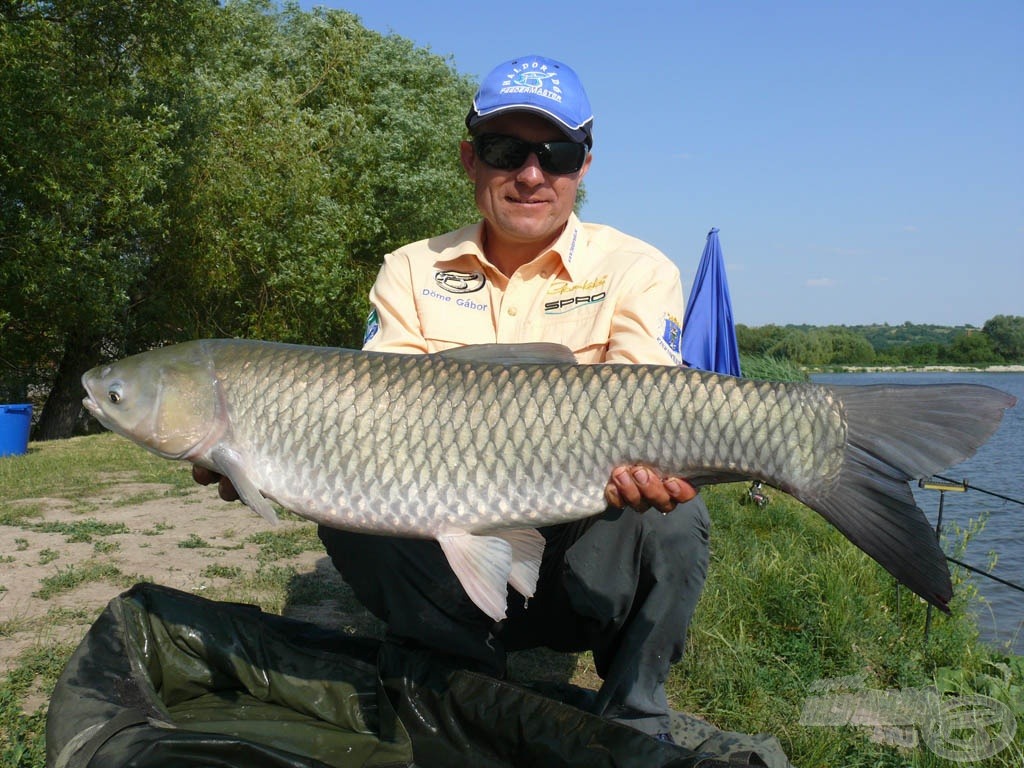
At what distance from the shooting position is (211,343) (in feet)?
7.70

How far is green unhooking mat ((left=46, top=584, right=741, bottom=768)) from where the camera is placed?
1.85 meters

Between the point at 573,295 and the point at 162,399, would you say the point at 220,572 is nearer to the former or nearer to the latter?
the point at 162,399

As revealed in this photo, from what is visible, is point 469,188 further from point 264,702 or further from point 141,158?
point 264,702

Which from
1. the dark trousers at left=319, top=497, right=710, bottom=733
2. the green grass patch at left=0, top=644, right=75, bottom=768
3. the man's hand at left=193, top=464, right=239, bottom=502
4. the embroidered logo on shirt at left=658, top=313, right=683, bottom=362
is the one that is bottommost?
the green grass patch at left=0, top=644, right=75, bottom=768

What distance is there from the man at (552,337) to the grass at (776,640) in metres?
0.48

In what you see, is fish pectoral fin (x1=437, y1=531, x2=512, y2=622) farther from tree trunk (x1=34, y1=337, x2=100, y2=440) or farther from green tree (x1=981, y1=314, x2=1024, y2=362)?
green tree (x1=981, y1=314, x2=1024, y2=362)

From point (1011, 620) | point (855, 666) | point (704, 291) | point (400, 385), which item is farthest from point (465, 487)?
point (704, 291)

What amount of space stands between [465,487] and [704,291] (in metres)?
6.17

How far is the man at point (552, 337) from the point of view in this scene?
244 centimetres

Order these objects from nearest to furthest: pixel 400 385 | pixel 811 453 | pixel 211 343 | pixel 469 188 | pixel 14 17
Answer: pixel 811 453, pixel 400 385, pixel 211 343, pixel 14 17, pixel 469 188

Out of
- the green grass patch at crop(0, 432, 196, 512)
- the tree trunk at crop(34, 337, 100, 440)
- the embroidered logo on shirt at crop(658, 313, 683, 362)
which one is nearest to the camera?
the embroidered logo on shirt at crop(658, 313, 683, 362)

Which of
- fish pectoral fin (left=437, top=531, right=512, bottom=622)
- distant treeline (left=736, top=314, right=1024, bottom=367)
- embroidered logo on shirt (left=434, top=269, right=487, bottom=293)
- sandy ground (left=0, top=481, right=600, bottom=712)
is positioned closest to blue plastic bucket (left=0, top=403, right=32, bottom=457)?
sandy ground (left=0, top=481, right=600, bottom=712)

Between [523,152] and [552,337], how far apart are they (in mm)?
591

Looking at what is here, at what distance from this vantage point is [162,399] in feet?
7.52
